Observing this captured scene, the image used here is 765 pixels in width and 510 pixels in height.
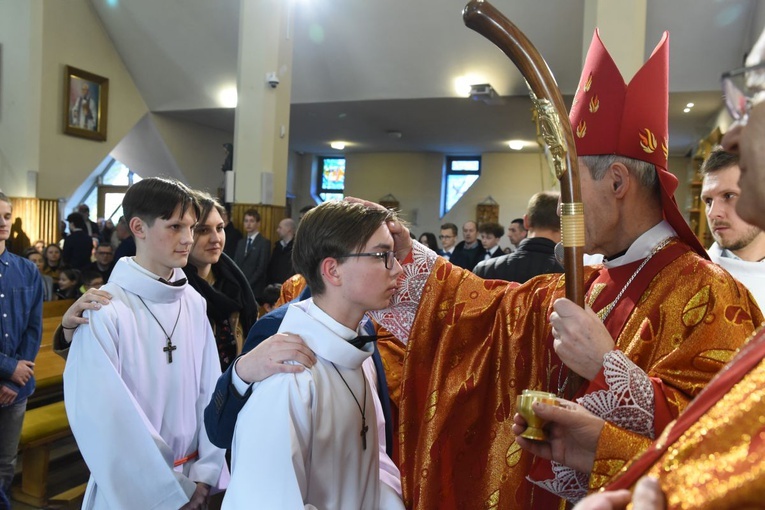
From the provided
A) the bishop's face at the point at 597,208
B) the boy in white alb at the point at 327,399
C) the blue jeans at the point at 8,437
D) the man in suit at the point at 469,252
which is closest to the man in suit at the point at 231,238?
the man in suit at the point at 469,252

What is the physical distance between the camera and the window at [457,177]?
53.0 feet

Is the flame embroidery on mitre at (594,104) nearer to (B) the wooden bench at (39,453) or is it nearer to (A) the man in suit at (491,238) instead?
(B) the wooden bench at (39,453)

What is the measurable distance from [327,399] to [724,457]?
88 cm

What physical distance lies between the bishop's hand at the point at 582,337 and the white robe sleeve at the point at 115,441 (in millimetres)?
1300

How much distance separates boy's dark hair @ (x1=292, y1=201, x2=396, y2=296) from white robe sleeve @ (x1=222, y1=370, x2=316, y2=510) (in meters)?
0.31

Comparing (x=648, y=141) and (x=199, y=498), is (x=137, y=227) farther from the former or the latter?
(x=648, y=141)

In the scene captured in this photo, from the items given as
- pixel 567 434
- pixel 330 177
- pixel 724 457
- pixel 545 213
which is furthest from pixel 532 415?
pixel 330 177

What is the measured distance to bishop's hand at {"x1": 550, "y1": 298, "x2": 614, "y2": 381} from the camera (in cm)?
125

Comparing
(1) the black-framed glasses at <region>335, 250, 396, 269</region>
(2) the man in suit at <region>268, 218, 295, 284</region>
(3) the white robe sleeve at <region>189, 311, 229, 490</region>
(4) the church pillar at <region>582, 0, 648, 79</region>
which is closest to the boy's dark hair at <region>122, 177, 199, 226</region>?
(3) the white robe sleeve at <region>189, 311, 229, 490</region>

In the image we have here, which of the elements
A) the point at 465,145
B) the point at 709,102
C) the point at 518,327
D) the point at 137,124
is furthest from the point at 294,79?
the point at 518,327

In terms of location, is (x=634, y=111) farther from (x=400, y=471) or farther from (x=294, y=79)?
(x=294, y=79)

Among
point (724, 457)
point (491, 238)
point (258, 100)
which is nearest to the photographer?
point (724, 457)

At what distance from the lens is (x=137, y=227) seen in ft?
7.30

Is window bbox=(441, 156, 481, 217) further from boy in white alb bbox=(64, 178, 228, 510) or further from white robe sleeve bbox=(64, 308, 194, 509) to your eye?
white robe sleeve bbox=(64, 308, 194, 509)
